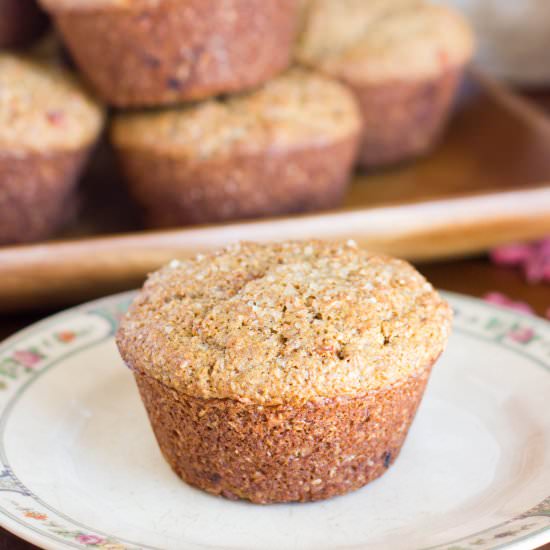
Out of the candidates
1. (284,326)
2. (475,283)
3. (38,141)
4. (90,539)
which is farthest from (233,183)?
(90,539)

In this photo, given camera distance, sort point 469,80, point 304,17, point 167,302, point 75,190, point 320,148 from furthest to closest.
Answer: point 469,80 < point 304,17 < point 75,190 < point 320,148 < point 167,302

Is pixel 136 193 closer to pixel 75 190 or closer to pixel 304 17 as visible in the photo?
pixel 75 190

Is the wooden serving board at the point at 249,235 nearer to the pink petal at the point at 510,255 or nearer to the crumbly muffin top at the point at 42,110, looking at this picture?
the pink petal at the point at 510,255

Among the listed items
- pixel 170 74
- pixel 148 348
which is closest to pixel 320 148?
pixel 170 74

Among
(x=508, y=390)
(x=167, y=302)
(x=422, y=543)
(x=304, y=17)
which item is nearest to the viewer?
(x=422, y=543)

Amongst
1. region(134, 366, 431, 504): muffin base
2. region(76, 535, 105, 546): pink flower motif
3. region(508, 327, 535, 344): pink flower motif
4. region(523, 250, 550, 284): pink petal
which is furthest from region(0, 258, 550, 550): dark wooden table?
region(76, 535, 105, 546): pink flower motif

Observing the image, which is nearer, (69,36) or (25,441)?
(25,441)

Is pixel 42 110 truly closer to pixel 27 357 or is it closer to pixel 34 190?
pixel 34 190

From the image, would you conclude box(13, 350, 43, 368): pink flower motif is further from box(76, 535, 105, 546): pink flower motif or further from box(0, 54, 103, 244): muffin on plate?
box(0, 54, 103, 244): muffin on plate
